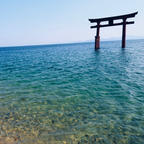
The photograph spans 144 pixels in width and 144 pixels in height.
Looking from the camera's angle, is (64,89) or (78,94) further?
(64,89)

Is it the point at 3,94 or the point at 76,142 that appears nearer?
the point at 76,142

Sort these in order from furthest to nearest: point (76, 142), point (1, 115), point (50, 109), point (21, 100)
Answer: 1. point (21, 100)
2. point (50, 109)
3. point (1, 115)
4. point (76, 142)

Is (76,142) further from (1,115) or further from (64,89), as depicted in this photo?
(64,89)

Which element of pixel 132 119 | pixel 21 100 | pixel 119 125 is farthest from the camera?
pixel 21 100

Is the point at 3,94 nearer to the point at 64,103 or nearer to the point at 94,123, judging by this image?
the point at 64,103

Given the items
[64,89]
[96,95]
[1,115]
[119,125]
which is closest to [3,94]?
[1,115]

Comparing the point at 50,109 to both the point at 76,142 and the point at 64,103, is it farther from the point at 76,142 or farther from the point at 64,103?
the point at 76,142

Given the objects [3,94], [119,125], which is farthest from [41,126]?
[3,94]

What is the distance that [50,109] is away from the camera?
18.1ft

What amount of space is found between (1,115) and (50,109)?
Result: 1.94 metres

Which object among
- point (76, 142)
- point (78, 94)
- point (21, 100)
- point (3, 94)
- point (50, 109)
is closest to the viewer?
point (76, 142)

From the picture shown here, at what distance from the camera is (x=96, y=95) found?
6.71 m

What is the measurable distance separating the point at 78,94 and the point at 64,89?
1.17 metres

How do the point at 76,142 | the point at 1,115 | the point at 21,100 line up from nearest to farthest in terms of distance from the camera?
the point at 76,142
the point at 1,115
the point at 21,100
